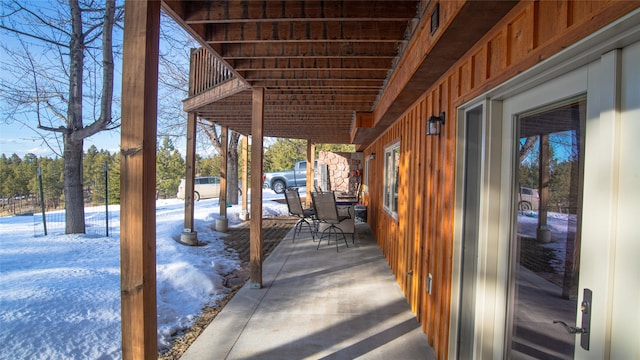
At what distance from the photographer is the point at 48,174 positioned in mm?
15742

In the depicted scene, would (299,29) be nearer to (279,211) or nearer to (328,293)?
(328,293)

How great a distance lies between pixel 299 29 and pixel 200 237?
537 centimetres

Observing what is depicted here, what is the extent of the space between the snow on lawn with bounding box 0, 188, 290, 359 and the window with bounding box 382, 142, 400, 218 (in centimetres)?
244

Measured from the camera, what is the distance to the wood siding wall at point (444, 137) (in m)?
1.19

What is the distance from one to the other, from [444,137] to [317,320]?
1.95 meters

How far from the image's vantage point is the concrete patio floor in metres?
2.61

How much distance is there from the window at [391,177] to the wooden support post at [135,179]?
345 cm

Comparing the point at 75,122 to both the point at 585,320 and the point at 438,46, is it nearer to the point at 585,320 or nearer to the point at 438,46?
A: the point at 438,46

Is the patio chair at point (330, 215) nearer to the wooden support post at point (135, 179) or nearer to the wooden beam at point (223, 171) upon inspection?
the wooden beam at point (223, 171)

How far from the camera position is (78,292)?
Answer: 2.91 m

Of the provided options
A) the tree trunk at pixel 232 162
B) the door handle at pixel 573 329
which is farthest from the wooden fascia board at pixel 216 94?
the tree trunk at pixel 232 162

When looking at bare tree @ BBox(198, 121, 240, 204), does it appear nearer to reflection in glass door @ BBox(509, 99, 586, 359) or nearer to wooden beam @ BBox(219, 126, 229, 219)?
wooden beam @ BBox(219, 126, 229, 219)

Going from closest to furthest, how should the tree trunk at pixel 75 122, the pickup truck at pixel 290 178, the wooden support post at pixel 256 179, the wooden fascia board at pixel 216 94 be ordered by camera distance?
the wooden support post at pixel 256 179, the wooden fascia board at pixel 216 94, the tree trunk at pixel 75 122, the pickup truck at pixel 290 178

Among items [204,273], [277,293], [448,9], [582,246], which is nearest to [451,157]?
[448,9]
